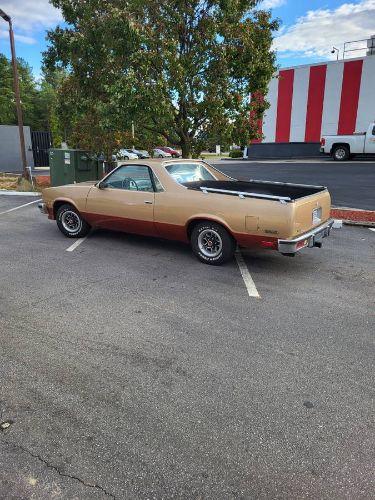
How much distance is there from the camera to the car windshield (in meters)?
6.41

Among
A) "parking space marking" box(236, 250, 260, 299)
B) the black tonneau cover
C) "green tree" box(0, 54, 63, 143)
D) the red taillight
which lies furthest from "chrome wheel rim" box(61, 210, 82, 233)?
"green tree" box(0, 54, 63, 143)

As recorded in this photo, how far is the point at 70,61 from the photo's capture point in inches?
482

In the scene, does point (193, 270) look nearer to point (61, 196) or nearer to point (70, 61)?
point (61, 196)

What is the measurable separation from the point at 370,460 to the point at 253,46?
9579mm

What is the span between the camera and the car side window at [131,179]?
646 centimetres

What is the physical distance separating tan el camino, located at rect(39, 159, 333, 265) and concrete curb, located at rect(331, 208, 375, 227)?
10.2ft

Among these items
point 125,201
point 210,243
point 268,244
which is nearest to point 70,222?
point 125,201

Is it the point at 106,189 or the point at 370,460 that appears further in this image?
the point at 106,189

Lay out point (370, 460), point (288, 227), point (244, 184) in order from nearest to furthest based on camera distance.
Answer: point (370, 460) < point (288, 227) < point (244, 184)

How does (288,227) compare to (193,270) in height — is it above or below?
above

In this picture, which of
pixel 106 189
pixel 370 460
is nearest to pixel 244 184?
pixel 106 189

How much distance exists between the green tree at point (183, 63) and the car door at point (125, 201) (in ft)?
10.6

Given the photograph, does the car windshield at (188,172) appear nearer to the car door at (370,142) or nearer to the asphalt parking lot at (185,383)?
the asphalt parking lot at (185,383)

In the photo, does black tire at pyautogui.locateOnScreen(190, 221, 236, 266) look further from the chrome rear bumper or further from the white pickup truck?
the white pickup truck
